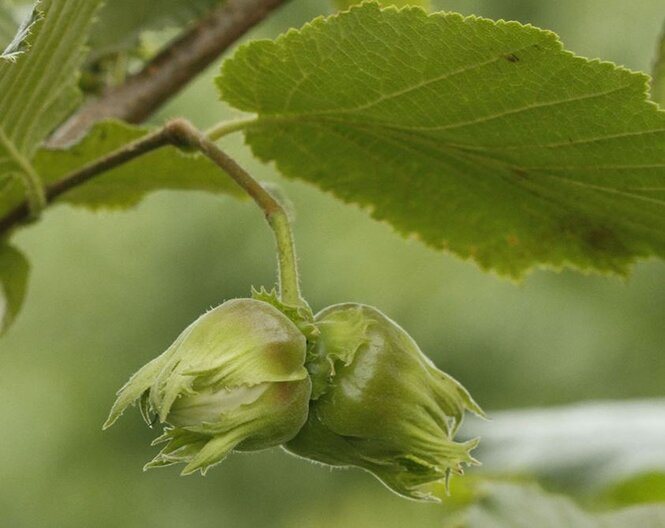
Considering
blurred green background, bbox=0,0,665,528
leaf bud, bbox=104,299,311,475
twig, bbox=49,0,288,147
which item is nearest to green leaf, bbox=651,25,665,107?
Result: twig, bbox=49,0,288,147

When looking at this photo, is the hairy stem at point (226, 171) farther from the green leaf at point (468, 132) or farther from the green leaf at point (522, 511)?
the green leaf at point (522, 511)

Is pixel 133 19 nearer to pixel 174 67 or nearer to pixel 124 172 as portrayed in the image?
pixel 174 67

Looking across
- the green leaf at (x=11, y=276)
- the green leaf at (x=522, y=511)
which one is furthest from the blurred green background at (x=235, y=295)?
the green leaf at (x=11, y=276)

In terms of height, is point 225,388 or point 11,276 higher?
point 11,276

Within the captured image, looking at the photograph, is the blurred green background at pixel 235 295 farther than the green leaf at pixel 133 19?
A: Yes

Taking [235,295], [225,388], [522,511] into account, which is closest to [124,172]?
[225,388]

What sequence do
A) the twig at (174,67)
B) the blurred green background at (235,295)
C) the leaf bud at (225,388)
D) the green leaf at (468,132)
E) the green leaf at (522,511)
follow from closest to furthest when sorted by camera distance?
the leaf bud at (225,388), the green leaf at (468,132), the twig at (174,67), the green leaf at (522,511), the blurred green background at (235,295)
